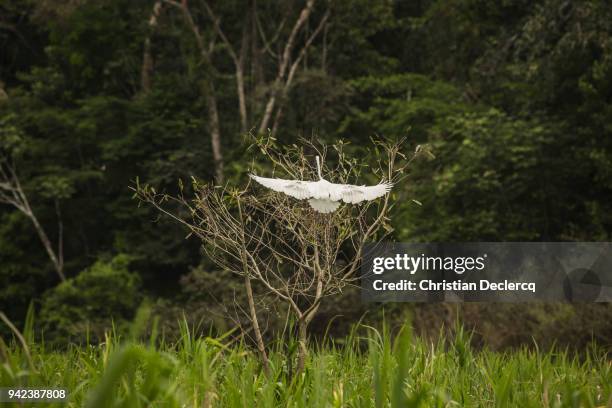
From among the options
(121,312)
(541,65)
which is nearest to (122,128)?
(121,312)

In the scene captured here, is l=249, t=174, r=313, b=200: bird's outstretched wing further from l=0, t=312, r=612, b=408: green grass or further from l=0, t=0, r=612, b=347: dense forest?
l=0, t=0, r=612, b=347: dense forest

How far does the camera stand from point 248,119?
1377cm

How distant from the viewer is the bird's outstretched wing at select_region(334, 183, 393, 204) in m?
3.02

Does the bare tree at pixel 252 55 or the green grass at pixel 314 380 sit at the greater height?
the bare tree at pixel 252 55

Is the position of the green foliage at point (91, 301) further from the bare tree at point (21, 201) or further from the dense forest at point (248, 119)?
the bare tree at point (21, 201)

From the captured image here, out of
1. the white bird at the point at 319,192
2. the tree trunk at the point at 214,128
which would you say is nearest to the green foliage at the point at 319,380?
the white bird at the point at 319,192

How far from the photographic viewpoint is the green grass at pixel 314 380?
5.98 feet

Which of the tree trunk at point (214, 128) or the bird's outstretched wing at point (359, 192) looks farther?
the tree trunk at point (214, 128)

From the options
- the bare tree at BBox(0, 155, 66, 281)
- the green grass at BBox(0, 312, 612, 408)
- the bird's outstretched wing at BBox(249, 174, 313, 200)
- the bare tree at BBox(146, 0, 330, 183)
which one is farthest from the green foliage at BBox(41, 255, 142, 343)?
the bird's outstretched wing at BBox(249, 174, 313, 200)

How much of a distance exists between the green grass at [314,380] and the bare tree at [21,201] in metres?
10.5

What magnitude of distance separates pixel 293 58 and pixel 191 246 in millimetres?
3903

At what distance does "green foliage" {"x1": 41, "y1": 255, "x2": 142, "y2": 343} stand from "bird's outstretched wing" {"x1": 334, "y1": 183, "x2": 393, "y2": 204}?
30.8 ft

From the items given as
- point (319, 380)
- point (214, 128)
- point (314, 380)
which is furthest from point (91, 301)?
point (319, 380)

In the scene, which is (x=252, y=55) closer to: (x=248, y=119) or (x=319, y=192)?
(x=248, y=119)
